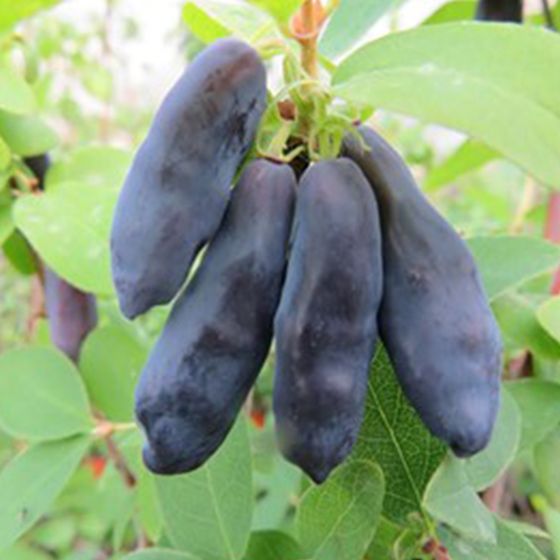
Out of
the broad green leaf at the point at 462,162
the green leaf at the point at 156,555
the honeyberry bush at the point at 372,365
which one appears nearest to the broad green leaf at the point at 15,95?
the honeyberry bush at the point at 372,365

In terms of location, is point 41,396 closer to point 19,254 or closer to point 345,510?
point 19,254

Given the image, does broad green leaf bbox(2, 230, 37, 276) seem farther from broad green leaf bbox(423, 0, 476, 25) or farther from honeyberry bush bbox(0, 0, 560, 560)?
broad green leaf bbox(423, 0, 476, 25)

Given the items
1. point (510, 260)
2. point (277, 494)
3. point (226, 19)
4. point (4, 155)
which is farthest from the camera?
point (277, 494)

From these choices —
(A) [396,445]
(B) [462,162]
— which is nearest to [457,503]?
(A) [396,445]

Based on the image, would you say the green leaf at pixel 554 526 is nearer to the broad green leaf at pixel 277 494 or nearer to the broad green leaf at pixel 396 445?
the broad green leaf at pixel 396 445

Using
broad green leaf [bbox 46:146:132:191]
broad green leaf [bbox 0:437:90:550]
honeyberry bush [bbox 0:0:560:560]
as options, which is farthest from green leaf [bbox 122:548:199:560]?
broad green leaf [bbox 46:146:132:191]
